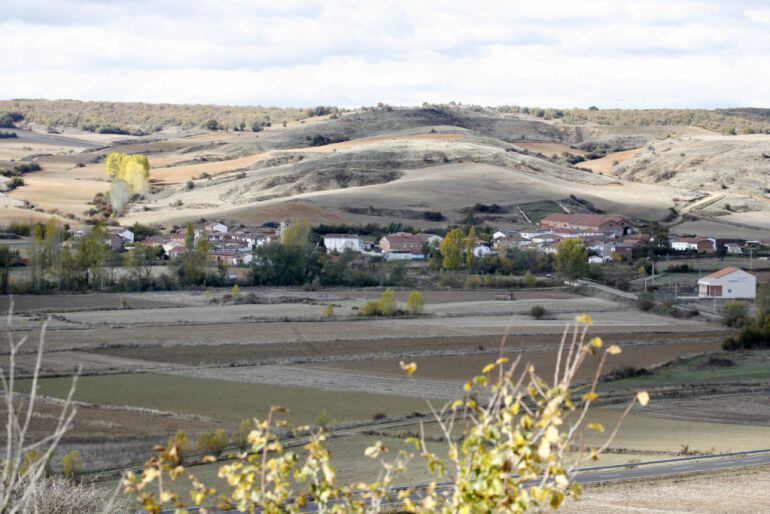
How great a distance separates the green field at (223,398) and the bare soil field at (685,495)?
394 inches

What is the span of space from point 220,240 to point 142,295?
23.4 m

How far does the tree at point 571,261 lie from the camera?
72.0m

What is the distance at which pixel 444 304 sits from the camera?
6219 centimetres

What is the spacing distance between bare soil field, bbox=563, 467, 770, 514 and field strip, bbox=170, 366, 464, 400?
1176 centimetres

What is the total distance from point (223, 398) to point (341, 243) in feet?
167

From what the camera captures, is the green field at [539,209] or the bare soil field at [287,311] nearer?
the bare soil field at [287,311]

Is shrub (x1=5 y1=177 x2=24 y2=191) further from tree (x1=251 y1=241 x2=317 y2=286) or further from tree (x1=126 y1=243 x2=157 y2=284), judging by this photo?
tree (x1=251 y1=241 x2=317 y2=286)

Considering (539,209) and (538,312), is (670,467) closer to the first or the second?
(538,312)

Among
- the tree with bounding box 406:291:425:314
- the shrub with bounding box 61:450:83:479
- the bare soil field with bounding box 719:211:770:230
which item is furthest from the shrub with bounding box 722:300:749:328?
the bare soil field with bounding box 719:211:770:230

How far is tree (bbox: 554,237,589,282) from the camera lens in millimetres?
72000

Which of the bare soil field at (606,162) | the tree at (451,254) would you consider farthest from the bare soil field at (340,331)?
the bare soil field at (606,162)

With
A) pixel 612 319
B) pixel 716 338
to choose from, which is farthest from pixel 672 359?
pixel 612 319

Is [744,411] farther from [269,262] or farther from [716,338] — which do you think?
[269,262]

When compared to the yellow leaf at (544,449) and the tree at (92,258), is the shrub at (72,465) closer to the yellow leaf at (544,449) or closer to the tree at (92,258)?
the yellow leaf at (544,449)
